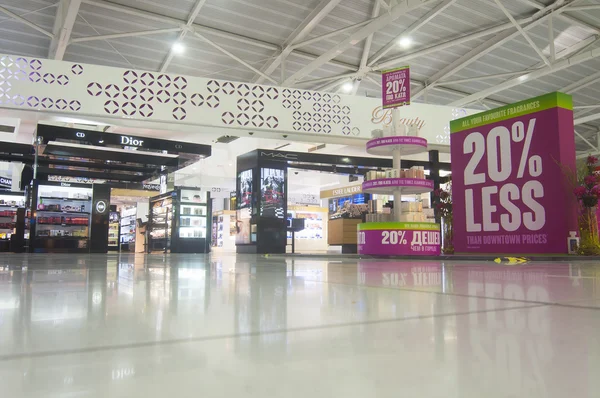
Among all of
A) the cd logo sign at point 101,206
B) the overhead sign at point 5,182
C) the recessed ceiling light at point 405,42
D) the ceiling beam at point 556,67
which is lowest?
the cd logo sign at point 101,206

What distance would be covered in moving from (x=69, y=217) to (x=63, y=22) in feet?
18.0

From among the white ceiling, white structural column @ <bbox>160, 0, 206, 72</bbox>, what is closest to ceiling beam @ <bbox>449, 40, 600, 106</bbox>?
the white ceiling

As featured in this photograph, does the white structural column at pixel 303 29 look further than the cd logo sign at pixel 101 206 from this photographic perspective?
No

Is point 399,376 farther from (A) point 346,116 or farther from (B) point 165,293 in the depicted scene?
(A) point 346,116

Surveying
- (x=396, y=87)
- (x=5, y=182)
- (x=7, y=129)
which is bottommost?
(x=5, y=182)

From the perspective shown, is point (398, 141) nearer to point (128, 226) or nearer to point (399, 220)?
point (399, 220)

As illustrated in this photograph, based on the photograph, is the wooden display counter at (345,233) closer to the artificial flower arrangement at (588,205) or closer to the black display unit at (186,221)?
the black display unit at (186,221)

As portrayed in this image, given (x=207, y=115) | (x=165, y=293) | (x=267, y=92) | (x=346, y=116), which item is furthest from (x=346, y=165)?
(x=165, y=293)

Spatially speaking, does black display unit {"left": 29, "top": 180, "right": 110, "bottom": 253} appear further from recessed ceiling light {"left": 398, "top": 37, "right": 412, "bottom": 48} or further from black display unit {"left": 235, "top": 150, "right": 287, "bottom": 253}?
recessed ceiling light {"left": 398, "top": 37, "right": 412, "bottom": 48}

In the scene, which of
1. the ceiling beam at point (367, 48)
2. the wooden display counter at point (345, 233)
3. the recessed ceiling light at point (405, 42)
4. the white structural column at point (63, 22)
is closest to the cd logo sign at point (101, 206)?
the white structural column at point (63, 22)

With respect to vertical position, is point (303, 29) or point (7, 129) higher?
point (303, 29)

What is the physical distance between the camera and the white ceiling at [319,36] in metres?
9.12

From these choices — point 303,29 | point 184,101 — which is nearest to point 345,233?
point 303,29

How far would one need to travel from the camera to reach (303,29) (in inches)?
393
